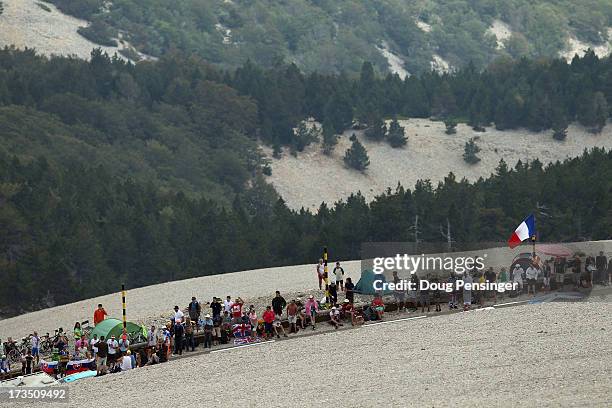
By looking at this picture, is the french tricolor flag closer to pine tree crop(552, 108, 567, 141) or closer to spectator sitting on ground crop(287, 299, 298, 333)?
spectator sitting on ground crop(287, 299, 298, 333)

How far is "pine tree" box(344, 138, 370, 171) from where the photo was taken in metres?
126

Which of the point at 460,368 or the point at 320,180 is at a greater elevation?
the point at 320,180

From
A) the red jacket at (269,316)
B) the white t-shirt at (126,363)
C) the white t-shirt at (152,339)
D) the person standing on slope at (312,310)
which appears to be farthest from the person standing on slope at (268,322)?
the white t-shirt at (126,363)

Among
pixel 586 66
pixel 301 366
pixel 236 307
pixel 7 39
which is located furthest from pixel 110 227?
pixel 7 39

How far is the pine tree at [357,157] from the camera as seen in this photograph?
126 metres

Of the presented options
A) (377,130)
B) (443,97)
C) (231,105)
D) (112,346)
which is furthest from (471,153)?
(112,346)

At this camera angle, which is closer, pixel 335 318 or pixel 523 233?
pixel 335 318

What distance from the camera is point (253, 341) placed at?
34.3 metres

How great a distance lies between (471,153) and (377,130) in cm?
863

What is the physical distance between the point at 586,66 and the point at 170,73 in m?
39.0

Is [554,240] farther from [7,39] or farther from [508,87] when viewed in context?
[7,39]

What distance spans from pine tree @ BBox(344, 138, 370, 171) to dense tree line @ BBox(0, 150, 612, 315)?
144 feet

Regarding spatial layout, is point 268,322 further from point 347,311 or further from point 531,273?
point 531,273

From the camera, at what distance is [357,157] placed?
126m
